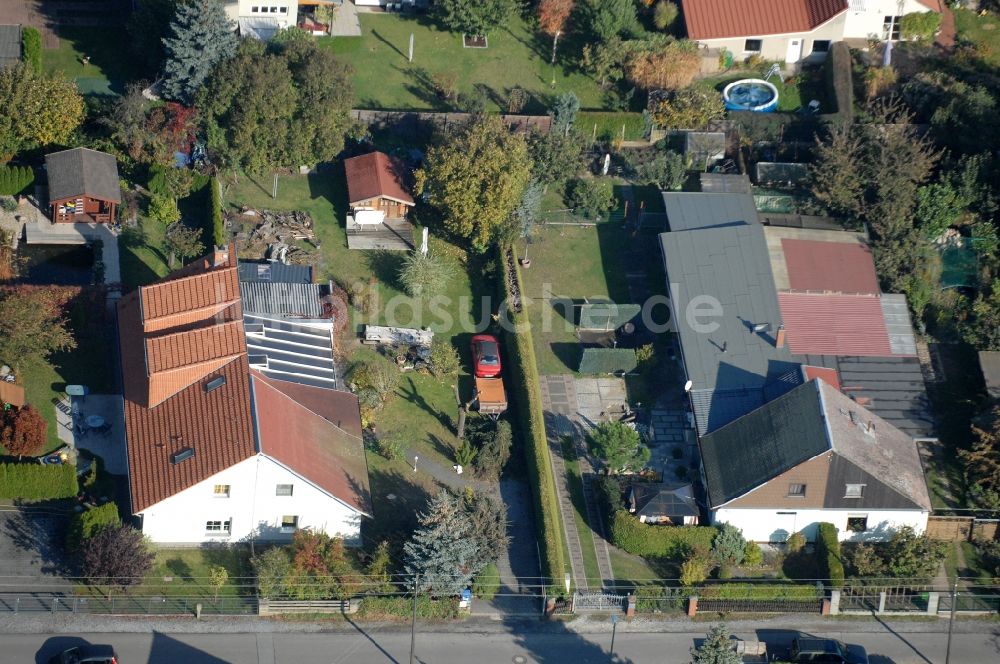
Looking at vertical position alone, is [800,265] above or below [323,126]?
below

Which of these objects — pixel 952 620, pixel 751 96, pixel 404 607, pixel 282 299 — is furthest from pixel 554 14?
pixel 952 620

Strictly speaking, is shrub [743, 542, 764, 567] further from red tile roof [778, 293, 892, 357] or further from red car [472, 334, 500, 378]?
red car [472, 334, 500, 378]

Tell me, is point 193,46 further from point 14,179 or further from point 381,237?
point 381,237

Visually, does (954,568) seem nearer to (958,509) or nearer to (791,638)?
(958,509)

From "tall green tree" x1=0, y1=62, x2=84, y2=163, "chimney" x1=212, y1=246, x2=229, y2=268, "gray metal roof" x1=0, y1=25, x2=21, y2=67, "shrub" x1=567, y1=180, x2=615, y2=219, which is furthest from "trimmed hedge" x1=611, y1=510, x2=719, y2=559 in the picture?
"gray metal roof" x1=0, y1=25, x2=21, y2=67

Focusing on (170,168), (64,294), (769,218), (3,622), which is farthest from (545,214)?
(3,622)

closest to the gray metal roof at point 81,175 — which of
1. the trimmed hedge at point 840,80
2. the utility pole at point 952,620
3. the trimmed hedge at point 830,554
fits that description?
the trimmed hedge at point 830,554
